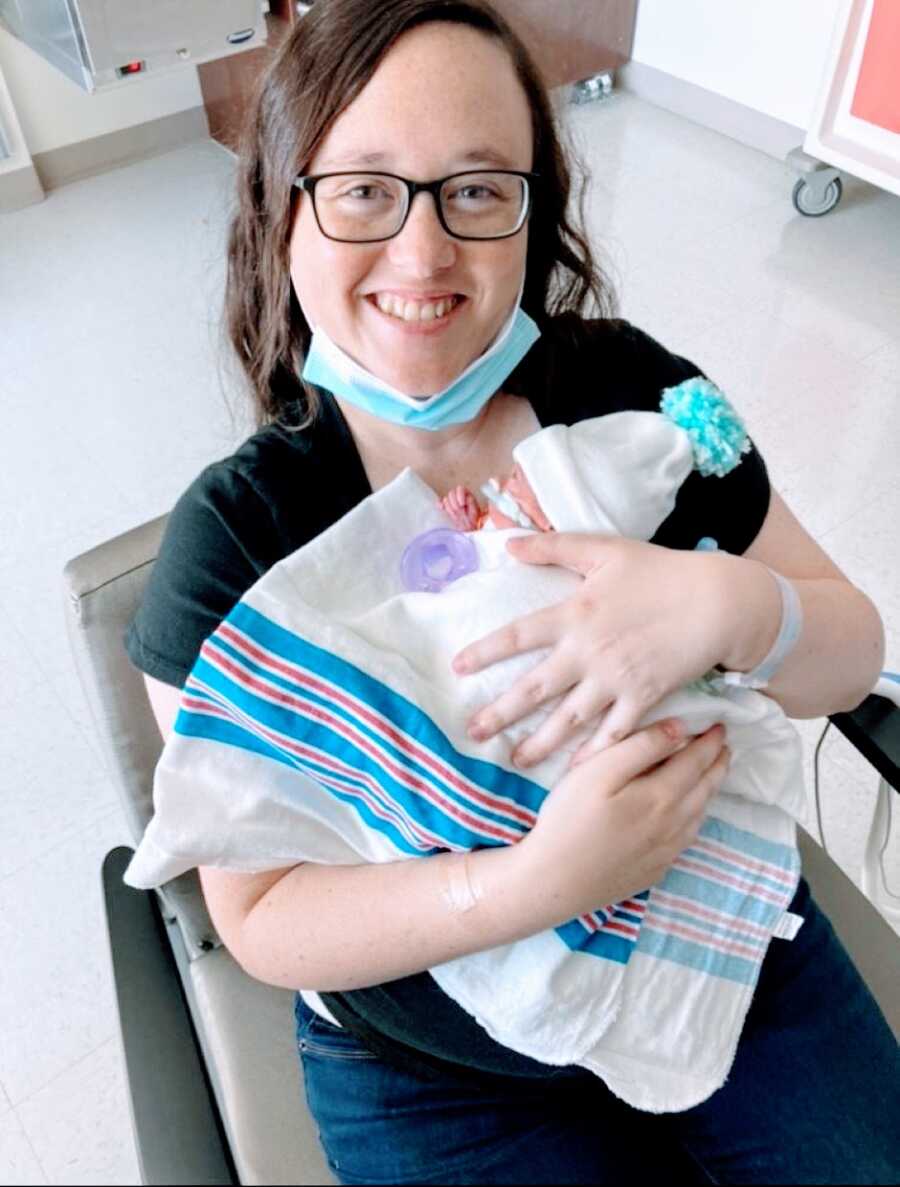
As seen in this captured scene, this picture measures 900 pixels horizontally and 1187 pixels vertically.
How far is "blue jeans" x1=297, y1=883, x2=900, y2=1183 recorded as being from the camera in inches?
30.9

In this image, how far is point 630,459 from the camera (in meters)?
0.85

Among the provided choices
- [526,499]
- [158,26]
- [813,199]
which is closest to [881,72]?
[813,199]

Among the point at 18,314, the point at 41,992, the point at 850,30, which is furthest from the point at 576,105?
the point at 41,992

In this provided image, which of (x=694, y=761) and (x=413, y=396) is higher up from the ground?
(x=413, y=396)

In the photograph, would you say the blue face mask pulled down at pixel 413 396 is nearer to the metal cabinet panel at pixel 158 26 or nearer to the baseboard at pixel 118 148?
the metal cabinet panel at pixel 158 26

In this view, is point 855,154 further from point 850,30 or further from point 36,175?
point 36,175

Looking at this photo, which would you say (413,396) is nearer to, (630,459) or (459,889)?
(630,459)

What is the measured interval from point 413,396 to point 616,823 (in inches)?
15.6

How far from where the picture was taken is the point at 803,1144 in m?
0.82

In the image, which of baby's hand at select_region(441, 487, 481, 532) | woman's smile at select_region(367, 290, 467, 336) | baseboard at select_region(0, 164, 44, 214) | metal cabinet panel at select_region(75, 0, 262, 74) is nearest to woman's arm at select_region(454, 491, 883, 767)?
baby's hand at select_region(441, 487, 481, 532)

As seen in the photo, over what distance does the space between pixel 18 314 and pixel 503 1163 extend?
2563 millimetres

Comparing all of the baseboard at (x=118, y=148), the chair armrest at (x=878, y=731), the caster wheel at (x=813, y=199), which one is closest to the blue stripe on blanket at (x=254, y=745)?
the chair armrest at (x=878, y=731)

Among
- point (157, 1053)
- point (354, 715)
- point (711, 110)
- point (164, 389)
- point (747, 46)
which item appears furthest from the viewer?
point (711, 110)

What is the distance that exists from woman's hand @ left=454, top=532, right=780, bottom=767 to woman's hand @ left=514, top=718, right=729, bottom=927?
0.08 feet
